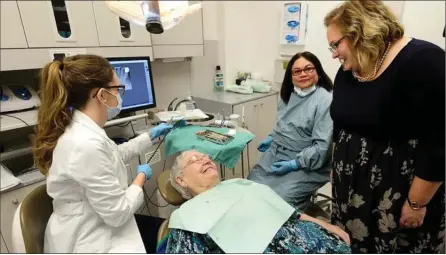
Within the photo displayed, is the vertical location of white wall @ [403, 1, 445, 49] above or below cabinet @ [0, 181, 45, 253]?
above

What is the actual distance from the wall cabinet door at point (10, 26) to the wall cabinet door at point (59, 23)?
26 millimetres

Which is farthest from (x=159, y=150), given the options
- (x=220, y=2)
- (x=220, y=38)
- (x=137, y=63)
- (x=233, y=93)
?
(x=220, y=2)

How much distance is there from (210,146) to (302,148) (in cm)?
62

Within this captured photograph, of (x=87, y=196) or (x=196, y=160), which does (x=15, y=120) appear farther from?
(x=196, y=160)

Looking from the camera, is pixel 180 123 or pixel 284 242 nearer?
pixel 284 242

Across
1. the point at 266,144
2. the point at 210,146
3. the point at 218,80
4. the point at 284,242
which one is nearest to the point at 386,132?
the point at 284,242

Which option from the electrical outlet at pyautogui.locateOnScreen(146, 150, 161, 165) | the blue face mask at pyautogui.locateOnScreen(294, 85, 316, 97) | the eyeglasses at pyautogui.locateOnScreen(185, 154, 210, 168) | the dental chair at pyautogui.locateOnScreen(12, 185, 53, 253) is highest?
the blue face mask at pyautogui.locateOnScreen(294, 85, 316, 97)

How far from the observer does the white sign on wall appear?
2.63 metres

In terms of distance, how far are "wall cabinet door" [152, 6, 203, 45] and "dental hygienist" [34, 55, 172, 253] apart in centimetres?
115

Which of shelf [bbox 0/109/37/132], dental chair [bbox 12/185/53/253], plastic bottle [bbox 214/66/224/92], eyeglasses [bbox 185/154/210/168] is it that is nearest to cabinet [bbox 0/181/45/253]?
shelf [bbox 0/109/37/132]

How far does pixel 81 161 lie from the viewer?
2.90ft

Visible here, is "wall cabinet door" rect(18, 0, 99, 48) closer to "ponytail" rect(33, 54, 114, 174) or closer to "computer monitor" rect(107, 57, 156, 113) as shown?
"computer monitor" rect(107, 57, 156, 113)

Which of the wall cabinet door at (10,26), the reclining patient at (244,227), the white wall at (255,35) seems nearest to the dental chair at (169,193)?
the reclining patient at (244,227)

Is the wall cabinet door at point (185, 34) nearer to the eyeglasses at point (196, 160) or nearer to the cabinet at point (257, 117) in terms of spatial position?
the cabinet at point (257, 117)
